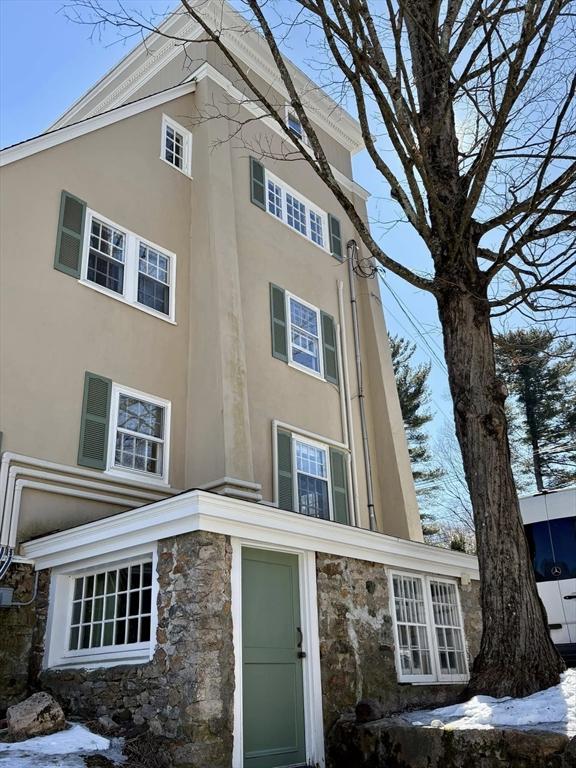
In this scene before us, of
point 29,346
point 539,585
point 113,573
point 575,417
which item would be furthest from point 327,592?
point 575,417

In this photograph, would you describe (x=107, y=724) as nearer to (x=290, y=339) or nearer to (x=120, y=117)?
(x=290, y=339)

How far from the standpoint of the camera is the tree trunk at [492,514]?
6.64 m

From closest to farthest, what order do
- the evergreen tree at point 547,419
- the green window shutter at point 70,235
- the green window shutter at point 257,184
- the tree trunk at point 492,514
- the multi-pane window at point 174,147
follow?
the tree trunk at point 492,514 → the green window shutter at point 70,235 → the multi-pane window at point 174,147 → the green window shutter at point 257,184 → the evergreen tree at point 547,419

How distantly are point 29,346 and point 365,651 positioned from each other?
5.62 metres

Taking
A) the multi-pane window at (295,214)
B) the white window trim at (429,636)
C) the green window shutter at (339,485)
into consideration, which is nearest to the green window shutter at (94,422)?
the white window trim at (429,636)

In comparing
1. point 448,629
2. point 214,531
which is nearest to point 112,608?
point 214,531

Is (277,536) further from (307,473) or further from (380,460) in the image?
(380,460)

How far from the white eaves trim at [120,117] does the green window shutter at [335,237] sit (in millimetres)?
1361

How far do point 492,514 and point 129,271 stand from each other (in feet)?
20.9

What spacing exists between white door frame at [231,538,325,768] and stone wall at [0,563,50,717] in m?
2.61

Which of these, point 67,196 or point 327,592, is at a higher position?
point 67,196

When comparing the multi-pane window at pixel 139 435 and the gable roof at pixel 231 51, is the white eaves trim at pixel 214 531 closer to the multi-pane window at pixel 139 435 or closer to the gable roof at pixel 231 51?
the multi-pane window at pixel 139 435

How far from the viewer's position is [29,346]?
342 inches

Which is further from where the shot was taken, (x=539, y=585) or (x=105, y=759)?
(x=539, y=585)
